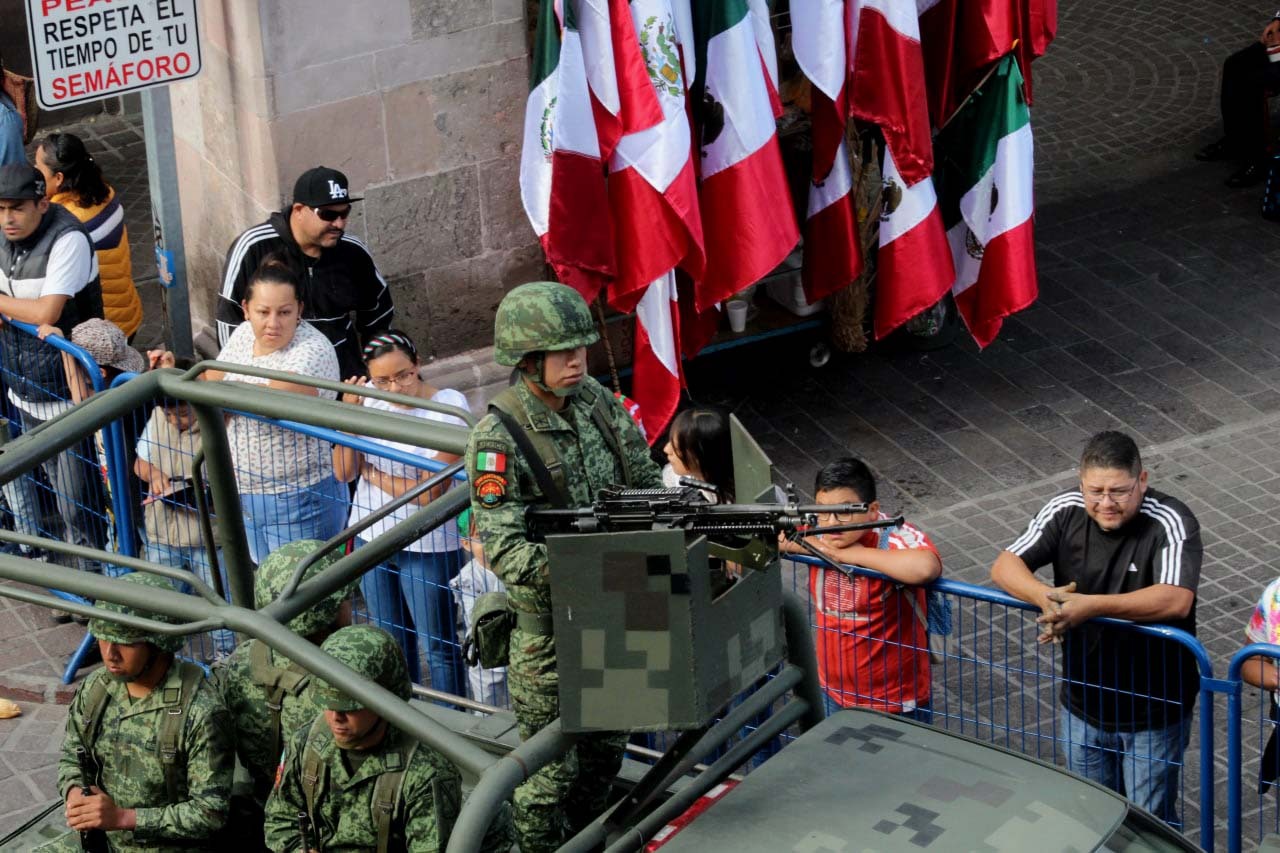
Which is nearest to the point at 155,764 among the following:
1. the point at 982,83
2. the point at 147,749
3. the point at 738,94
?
the point at 147,749

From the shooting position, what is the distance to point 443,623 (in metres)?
7.40

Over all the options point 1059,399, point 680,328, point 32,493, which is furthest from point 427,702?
point 1059,399

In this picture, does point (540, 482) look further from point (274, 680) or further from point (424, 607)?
point (424, 607)

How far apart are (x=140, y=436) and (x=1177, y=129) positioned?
28.6 ft

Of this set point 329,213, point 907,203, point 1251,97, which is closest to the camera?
point 329,213

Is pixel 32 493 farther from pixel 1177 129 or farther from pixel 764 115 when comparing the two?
pixel 1177 129

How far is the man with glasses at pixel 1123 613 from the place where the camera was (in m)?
6.40

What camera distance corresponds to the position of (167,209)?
8055 mm

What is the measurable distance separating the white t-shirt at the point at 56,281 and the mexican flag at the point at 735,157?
118 inches

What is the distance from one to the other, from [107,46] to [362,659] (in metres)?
3.14

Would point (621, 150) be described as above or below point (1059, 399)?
above

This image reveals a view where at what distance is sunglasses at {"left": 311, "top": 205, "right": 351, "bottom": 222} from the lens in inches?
332

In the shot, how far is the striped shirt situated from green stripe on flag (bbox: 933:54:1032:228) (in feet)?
12.5

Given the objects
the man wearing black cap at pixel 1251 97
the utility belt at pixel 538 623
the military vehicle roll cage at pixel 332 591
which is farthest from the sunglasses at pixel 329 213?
the man wearing black cap at pixel 1251 97
